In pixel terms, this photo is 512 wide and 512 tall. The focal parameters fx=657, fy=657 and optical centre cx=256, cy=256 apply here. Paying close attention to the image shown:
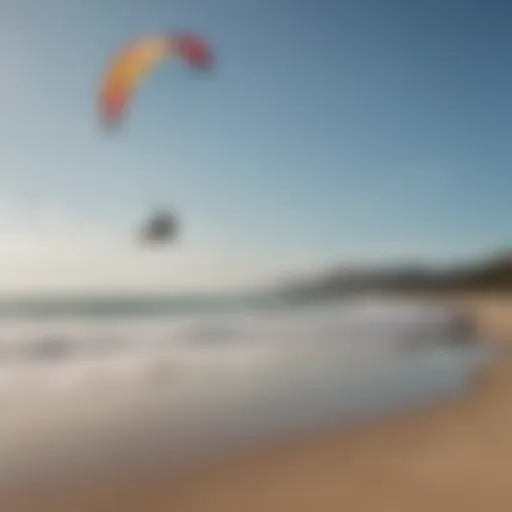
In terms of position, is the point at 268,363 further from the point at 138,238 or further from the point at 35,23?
the point at 35,23

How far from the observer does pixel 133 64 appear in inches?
84.0

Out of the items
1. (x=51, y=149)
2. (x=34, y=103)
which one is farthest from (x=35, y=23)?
(x=51, y=149)

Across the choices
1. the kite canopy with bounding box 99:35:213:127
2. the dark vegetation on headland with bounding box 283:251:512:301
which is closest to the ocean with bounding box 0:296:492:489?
the dark vegetation on headland with bounding box 283:251:512:301

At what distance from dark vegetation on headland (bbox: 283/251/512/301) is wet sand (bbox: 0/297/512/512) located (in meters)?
0.62

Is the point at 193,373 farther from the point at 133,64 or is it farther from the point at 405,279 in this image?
the point at 133,64

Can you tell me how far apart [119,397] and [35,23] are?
4.30ft

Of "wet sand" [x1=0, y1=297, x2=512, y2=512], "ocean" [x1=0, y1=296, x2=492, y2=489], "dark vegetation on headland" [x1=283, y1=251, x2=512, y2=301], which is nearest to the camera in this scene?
"wet sand" [x1=0, y1=297, x2=512, y2=512]

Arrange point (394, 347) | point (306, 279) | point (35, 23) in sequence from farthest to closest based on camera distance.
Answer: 1. point (394, 347)
2. point (306, 279)
3. point (35, 23)

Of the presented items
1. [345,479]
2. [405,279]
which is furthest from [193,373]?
[345,479]

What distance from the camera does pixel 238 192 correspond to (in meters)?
2.38

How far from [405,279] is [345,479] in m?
1.10

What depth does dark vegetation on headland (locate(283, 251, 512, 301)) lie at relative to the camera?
2.50 m

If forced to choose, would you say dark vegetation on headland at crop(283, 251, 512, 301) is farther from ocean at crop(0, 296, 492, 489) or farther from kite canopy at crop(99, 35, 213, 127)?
kite canopy at crop(99, 35, 213, 127)

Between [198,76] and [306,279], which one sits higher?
[198,76]
